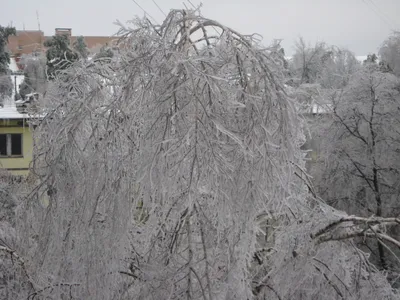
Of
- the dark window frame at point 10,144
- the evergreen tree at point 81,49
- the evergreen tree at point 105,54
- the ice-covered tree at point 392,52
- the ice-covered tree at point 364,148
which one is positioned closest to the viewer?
the evergreen tree at point 105,54

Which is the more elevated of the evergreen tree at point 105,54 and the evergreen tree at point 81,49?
the evergreen tree at point 81,49

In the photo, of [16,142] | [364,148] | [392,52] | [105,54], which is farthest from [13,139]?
[105,54]

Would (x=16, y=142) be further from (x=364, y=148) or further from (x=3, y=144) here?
(x=364, y=148)

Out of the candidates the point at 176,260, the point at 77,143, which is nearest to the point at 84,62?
the point at 77,143

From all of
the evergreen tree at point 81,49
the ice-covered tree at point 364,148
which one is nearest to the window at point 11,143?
the evergreen tree at point 81,49

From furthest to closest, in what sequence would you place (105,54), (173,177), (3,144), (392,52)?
(3,144)
(392,52)
(105,54)
(173,177)

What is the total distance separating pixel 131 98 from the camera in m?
3.43

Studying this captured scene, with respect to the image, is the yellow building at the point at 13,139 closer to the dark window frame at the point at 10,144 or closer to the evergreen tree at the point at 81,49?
the dark window frame at the point at 10,144

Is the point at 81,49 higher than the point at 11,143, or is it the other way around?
the point at 81,49

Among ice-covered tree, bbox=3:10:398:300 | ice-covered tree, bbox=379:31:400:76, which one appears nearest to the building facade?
ice-covered tree, bbox=379:31:400:76

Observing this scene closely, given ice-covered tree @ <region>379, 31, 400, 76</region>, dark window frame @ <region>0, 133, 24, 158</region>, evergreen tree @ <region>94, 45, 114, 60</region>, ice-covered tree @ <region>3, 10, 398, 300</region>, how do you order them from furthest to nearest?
dark window frame @ <region>0, 133, 24, 158</region> < ice-covered tree @ <region>379, 31, 400, 76</region> < evergreen tree @ <region>94, 45, 114, 60</region> < ice-covered tree @ <region>3, 10, 398, 300</region>

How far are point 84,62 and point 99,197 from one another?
1146mm

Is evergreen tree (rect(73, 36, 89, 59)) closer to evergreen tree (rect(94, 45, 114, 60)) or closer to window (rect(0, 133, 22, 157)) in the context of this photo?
evergreen tree (rect(94, 45, 114, 60))

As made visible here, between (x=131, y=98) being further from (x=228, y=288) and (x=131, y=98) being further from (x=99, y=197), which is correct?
(x=228, y=288)
